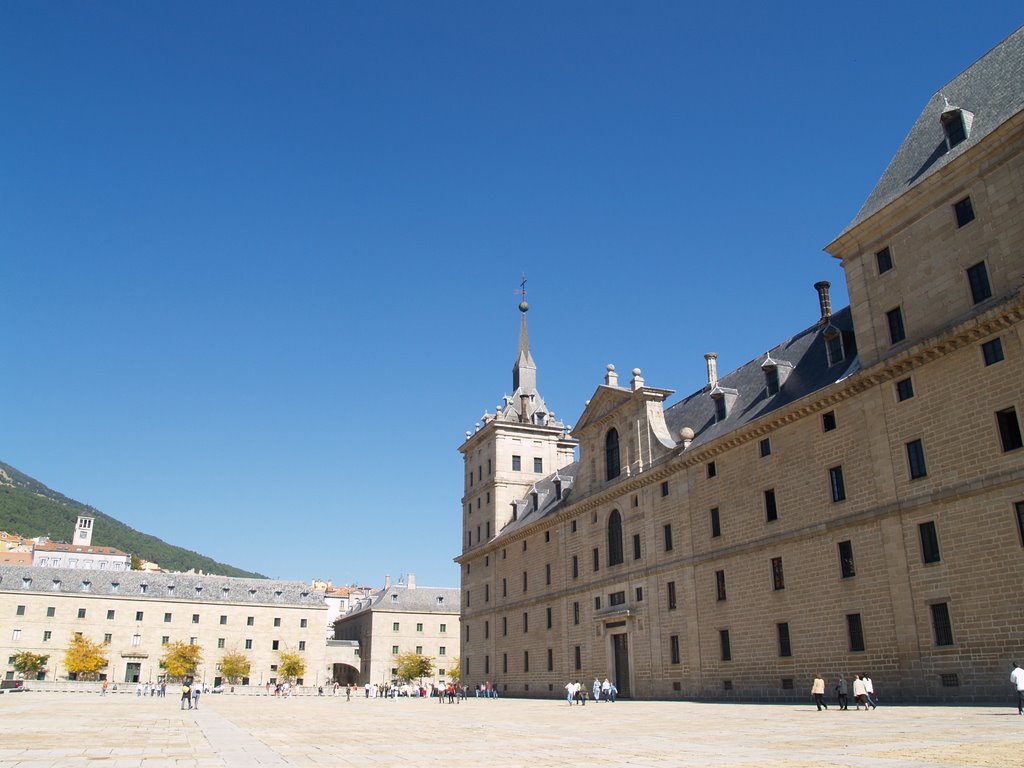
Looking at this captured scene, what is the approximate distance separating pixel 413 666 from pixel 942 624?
231 ft

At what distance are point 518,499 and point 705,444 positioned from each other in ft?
99.5

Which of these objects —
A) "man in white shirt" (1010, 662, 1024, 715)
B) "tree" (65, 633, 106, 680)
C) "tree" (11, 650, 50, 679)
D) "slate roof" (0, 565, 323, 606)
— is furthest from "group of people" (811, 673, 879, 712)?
"tree" (11, 650, 50, 679)

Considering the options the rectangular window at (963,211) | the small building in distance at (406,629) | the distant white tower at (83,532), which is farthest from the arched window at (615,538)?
the distant white tower at (83,532)

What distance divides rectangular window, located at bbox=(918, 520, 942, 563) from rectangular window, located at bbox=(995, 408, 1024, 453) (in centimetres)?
365

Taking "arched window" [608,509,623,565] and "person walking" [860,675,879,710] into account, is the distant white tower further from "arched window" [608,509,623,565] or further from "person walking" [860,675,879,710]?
"person walking" [860,675,879,710]

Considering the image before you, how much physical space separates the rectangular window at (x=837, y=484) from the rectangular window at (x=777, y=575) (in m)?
4.23

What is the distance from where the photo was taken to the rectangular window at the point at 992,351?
1035 inches

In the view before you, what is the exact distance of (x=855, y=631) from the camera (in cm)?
3084

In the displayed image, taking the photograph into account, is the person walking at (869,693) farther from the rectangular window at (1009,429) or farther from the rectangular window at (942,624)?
the rectangular window at (1009,429)

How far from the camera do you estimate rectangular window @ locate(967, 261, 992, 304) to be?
2723 cm

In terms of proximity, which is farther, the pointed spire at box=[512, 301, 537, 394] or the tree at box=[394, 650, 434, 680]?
the tree at box=[394, 650, 434, 680]

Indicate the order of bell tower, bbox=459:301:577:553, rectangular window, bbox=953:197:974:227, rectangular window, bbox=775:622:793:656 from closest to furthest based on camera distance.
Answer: rectangular window, bbox=953:197:974:227, rectangular window, bbox=775:622:793:656, bell tower, bbox=459:301:577:553

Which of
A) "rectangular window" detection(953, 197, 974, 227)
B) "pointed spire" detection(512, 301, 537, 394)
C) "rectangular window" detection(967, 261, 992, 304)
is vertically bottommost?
"rectangular window" detection(967, 261, 992, 304)

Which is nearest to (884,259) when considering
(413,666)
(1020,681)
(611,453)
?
(1020,681)
